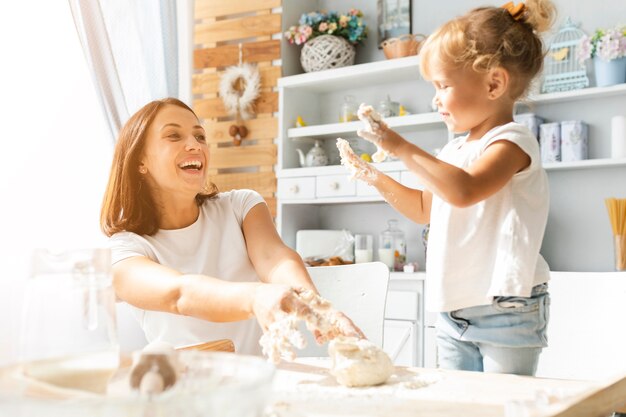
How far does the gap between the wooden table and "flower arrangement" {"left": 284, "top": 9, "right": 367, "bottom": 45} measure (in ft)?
9.88

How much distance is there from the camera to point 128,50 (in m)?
3.24

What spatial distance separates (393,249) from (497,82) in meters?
2.20

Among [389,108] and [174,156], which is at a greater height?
[389,108]

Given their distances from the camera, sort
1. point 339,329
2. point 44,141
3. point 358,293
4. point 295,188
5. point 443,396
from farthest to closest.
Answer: point 295,188, point 44,141, point 358,293, point 339,329, point 443,396

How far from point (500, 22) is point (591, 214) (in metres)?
2.10

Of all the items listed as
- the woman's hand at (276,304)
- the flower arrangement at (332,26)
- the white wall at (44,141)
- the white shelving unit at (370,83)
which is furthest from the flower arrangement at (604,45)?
the woman's hand at (276,304)

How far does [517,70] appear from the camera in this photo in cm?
145

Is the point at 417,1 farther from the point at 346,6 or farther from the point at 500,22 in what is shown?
the point at 500,22

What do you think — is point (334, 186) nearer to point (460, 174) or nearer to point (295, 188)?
point (295, 188)

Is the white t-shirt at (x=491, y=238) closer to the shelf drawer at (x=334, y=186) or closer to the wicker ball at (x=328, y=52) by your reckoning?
the shelf drawer at (x=334, y=186)

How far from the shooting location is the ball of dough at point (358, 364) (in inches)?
35.5

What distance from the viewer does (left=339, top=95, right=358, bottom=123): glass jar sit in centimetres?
377

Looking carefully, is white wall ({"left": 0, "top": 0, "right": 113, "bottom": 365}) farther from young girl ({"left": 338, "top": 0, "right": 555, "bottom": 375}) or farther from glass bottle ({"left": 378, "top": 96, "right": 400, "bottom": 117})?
young girl ({"left": 338, "top": 0, "right": 555, "bottom": 375})

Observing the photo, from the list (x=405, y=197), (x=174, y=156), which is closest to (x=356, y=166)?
(x=405, y=197)
